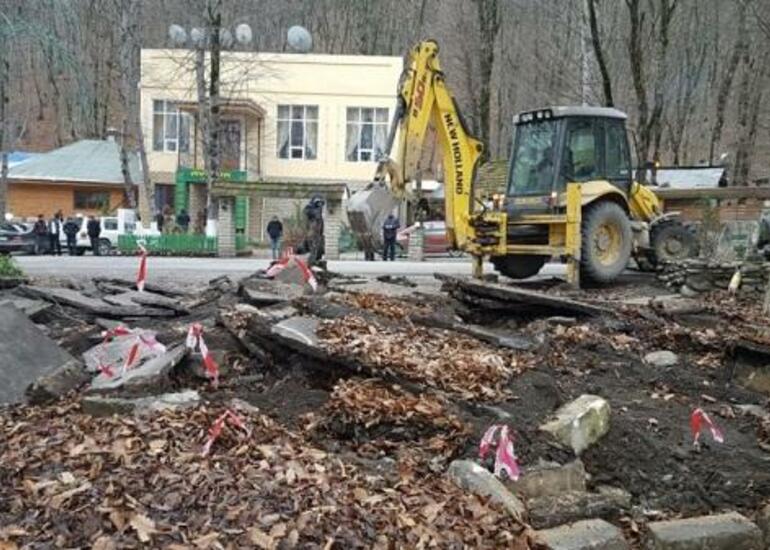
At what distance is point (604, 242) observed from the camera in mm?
14461

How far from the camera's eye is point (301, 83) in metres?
41.2

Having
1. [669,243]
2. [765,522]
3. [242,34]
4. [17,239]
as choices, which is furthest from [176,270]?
[242,34]

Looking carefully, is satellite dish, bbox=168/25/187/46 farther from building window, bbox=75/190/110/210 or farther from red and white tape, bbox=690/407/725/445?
red and white tape, bbox=690/407/725/445

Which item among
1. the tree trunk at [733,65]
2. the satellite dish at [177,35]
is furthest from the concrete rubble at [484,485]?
the satellite dish at [177,35]

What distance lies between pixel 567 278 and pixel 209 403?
30.5 feet

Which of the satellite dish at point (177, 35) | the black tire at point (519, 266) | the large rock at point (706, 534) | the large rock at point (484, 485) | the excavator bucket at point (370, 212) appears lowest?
the large rock at point (706, 534)

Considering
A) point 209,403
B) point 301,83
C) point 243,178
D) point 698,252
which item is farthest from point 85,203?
point 209,403

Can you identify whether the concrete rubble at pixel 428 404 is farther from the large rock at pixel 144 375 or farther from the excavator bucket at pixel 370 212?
the excavator bucket at pixel 370 212

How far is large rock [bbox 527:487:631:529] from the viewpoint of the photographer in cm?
466

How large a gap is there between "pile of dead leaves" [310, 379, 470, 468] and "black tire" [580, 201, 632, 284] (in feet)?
27.9

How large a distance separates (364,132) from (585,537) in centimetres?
3803

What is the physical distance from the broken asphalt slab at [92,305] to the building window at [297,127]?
32.3m

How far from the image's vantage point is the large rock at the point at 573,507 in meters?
4.66

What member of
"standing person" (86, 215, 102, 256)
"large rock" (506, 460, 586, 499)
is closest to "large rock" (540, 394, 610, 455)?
"large rock" (506, 460, 586, 499)
